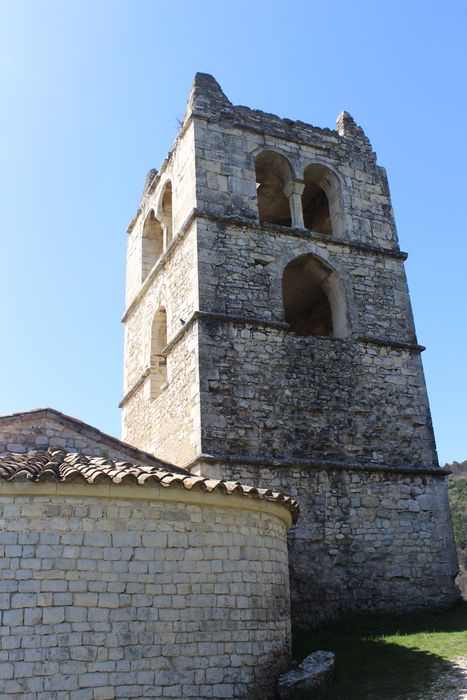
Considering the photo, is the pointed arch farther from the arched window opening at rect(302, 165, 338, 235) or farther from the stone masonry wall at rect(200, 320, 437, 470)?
the stone masonry wall at rect(200, 320, 437, 470)

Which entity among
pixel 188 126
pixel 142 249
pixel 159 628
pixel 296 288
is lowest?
pixel 159 628

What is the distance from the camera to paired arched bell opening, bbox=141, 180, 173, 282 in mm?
14602

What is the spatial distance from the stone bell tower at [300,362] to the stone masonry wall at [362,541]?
0.02 m

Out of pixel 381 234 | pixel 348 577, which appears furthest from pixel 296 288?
pixel 348 577

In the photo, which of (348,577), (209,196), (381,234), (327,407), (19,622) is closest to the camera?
(19,622)

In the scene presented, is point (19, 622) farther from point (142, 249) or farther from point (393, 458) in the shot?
point (142, 249)

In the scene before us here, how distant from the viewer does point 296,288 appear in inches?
603

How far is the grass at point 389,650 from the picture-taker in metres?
7.26

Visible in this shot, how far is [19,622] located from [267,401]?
19.1 feet

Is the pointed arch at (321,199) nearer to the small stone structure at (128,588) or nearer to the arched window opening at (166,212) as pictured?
the arched window opening at (166,212)

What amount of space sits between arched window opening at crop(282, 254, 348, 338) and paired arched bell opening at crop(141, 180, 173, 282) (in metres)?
2.61

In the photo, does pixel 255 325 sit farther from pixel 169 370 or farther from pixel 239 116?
pixel 239 116

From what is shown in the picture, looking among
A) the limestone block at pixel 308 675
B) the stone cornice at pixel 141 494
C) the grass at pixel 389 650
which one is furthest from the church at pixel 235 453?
the grass at pixel 389 650

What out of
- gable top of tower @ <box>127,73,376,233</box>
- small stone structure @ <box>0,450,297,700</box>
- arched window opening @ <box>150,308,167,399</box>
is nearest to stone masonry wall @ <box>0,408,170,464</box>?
small stone structure @ <box>0,450,297,700</box>
